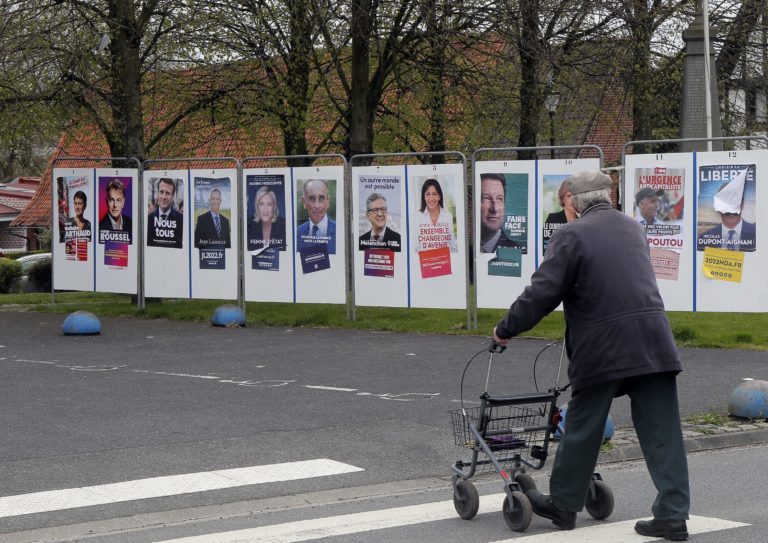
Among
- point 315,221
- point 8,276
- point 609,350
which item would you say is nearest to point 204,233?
point 315,221

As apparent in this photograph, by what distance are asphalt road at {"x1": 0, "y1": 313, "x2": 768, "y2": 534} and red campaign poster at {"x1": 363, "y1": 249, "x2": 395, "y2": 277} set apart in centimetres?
88

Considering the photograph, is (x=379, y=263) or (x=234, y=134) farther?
(x=234, y=134)

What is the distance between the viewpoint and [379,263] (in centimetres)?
1712

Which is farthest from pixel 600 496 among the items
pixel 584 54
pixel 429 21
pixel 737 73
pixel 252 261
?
pixel 737 73

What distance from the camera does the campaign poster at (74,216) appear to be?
2045 cm

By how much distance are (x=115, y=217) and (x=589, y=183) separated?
48.3 feet

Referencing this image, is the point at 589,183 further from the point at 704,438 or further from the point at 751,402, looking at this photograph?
the point at 751,402

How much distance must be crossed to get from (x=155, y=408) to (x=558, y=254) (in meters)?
5.36

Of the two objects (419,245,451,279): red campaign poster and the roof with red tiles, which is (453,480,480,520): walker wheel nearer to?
(419,245,451,279): red campaign poster

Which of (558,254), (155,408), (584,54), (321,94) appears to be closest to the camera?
(558,254)

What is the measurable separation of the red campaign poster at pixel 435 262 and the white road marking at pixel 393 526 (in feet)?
30.9

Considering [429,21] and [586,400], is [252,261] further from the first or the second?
[586,400]

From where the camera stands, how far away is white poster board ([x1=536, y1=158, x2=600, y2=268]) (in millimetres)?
15594

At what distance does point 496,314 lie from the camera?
58.9 feet
